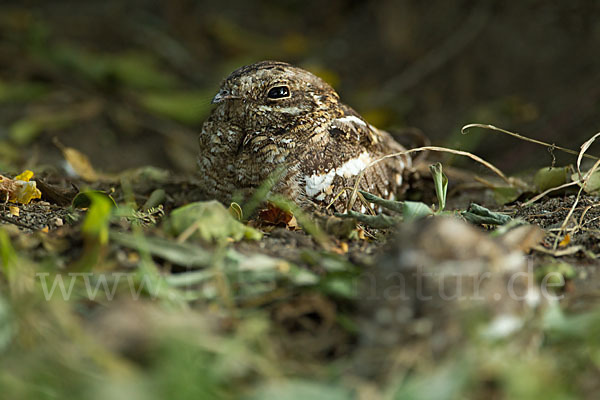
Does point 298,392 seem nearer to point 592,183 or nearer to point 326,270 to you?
point 326,270

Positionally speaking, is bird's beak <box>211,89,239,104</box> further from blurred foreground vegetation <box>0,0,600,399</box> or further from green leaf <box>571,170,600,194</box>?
green leaf <box>571,170,600,194</box>

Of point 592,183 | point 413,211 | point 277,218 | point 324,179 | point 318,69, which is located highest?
point 318,69

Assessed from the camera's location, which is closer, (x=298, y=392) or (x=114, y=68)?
(x=298, y=392)

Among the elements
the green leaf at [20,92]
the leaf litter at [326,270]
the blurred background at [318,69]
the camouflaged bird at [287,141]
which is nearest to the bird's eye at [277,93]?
the camouflaged bird at [287,141]

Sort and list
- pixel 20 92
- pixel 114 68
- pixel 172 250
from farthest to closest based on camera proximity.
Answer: pixel 114 68 → pixel 20 92 → pixel 172 250

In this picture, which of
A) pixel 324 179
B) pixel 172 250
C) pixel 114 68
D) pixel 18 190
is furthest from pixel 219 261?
pixel 114 68

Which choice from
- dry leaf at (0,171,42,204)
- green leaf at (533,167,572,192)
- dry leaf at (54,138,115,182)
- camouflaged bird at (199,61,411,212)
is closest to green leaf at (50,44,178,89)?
dry leaf at (54,138,115,182)
